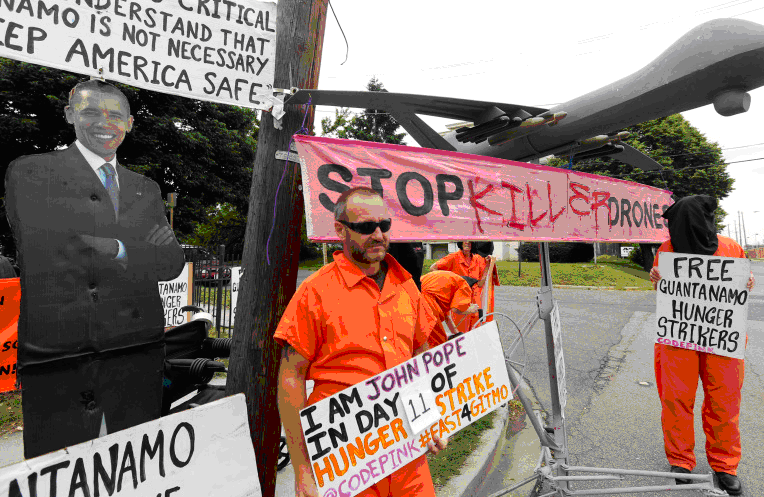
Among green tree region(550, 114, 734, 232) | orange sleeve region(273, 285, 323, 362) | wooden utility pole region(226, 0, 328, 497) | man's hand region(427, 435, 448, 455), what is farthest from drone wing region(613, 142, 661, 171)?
green tree region(550, 114, 734, 232)

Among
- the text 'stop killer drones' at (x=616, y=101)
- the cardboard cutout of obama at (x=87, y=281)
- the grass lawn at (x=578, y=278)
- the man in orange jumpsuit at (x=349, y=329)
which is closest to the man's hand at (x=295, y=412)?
the man in orange jumpsuit at (x=349, y=329)

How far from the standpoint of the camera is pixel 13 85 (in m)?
6.79

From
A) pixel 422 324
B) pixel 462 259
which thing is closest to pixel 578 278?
pixel 462 259

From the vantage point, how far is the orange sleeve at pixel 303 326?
170cm

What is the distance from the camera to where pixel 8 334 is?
2951 mm

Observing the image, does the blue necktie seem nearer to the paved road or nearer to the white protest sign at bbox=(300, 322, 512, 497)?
the white protest sign at bbox=(300, 322, 512, 497)

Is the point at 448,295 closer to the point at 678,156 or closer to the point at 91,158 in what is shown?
the point at 91,158

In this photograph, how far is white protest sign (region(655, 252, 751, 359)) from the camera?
325 centimetres

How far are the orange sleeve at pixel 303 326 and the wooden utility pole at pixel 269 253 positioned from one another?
54 cm

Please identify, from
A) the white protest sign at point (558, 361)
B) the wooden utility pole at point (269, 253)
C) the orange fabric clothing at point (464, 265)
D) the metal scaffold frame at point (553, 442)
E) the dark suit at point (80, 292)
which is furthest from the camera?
the orange fabric clothing at point (464, 265)

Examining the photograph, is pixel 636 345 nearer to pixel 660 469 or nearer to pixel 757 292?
pixel 660 469

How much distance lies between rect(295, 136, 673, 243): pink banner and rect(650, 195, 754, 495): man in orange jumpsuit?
554mm

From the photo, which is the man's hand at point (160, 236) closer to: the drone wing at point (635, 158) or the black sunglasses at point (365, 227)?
the black sunglasses at point (365, 227)

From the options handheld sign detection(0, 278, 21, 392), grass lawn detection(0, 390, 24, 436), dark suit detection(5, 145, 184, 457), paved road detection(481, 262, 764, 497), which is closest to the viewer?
dark suit detection(5, 145, 184, 457)
